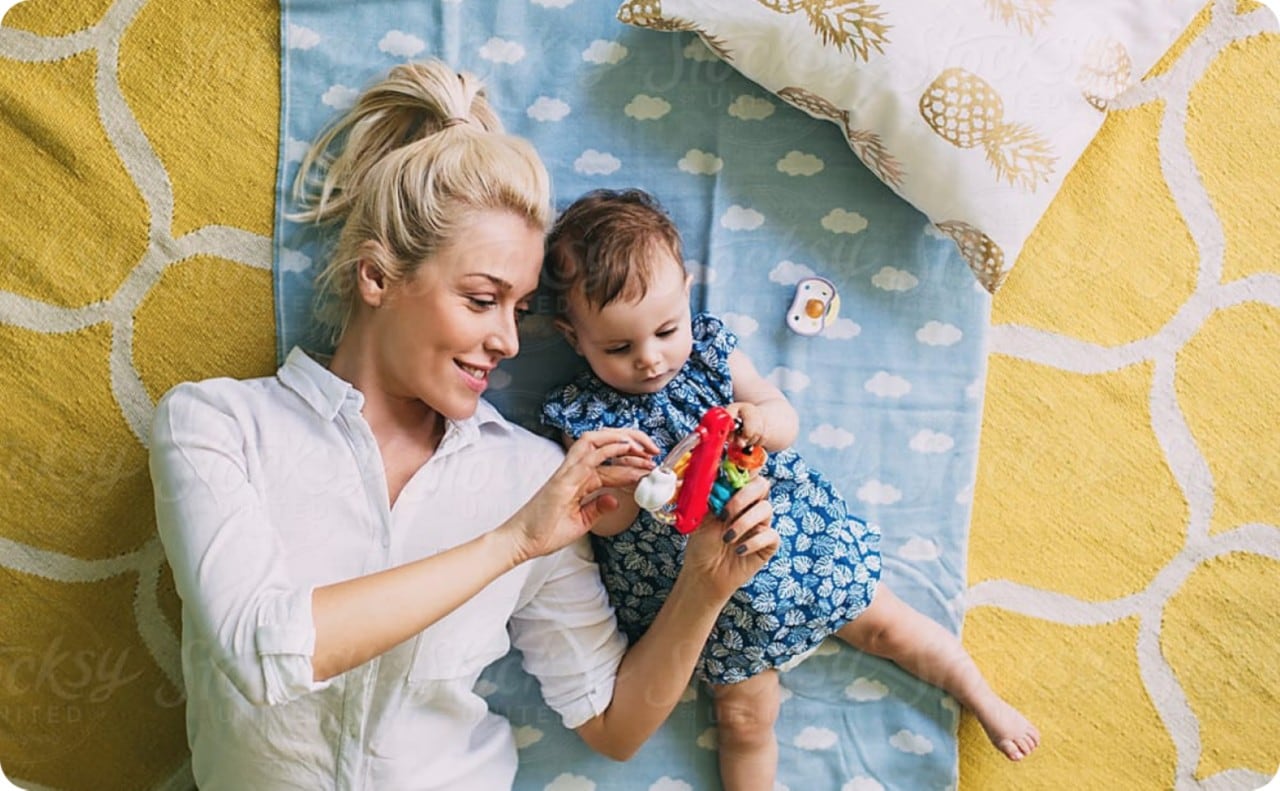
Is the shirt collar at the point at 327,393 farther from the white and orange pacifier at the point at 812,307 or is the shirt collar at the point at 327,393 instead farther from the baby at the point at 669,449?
the white and orange pacifier at the point at 812,307

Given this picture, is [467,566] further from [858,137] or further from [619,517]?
[858,137]

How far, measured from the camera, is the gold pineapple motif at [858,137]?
5.24ft

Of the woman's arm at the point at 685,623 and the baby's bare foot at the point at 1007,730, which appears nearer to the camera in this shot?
the woman's arm at the point at 685,623

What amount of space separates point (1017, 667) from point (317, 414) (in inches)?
42.8

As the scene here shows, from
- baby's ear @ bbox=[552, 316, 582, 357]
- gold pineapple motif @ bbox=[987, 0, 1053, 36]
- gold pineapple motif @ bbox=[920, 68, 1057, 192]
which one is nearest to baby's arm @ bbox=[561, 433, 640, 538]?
baby's ear @ bbox=[552, 316, 582, 357]

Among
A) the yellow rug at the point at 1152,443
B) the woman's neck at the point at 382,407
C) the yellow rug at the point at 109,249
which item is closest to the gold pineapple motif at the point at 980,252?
the yellow rug at the point at 1152,443

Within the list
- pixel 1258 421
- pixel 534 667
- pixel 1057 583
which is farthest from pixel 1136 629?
pixel 534 667

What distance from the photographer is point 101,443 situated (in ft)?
5.45

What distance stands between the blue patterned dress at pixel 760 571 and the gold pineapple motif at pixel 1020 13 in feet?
1.84

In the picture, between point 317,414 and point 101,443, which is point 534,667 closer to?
point 317,414

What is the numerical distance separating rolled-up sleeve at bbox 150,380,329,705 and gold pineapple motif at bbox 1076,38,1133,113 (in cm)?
123

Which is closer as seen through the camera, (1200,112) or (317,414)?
(317,414)

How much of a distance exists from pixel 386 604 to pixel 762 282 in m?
0.73

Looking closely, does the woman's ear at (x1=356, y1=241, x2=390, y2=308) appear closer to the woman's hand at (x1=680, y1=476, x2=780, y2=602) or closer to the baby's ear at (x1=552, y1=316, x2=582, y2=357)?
the baby's ear at (x1=552, y1=316, x2=582, y2=357)
